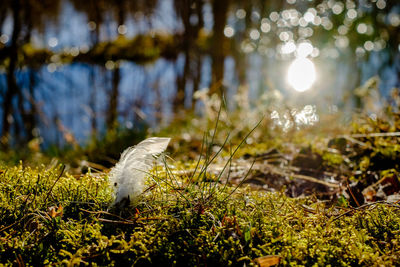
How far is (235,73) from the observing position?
342 inches

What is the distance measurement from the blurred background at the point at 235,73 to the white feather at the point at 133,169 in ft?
4.03

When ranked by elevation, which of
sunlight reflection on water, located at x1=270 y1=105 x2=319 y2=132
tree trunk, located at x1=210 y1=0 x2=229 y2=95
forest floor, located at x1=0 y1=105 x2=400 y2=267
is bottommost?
forest floor, located at x1=0 y1=105 x2=400 y2=267

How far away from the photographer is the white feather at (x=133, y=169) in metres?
1.11

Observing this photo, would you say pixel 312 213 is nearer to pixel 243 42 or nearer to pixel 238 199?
pixel 238 199

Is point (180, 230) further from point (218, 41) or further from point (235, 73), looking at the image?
point (235, 73)

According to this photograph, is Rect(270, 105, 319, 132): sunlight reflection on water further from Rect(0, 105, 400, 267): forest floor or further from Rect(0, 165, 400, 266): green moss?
Rect(0, 165, 400, 266): green moss

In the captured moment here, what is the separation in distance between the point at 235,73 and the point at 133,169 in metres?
7.85

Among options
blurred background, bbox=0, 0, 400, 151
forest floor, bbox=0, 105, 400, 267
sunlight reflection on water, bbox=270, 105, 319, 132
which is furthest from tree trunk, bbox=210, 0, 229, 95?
forest floor, bbox=0, 105, 400, 267

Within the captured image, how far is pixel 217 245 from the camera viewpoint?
3.27ft

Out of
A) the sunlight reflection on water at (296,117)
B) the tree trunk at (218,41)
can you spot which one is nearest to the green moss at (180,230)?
the sunlight reflection on water at (296,117)

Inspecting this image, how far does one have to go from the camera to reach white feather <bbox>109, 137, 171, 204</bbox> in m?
1.11

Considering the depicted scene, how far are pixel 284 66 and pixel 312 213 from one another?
6.55 meters

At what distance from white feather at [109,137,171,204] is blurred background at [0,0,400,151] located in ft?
4.03

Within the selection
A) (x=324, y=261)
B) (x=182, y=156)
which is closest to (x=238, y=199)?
(x=324, y=261)
